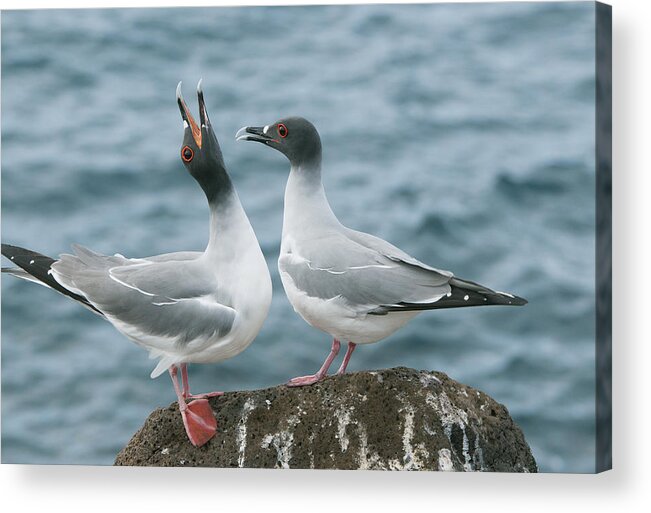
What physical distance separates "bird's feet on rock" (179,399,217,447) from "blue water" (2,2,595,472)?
18 centimetres

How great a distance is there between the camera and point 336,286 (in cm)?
516

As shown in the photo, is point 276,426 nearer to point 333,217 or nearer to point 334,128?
point 333,217

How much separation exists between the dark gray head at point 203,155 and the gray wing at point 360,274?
38 centimetres

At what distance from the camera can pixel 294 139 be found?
5375mm

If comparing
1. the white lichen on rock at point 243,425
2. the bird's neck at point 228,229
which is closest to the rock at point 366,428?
the white lichen on rock at point 243,425

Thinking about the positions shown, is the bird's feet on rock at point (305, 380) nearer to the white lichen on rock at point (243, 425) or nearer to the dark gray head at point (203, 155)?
the white lichen on rock at point (243, 425)

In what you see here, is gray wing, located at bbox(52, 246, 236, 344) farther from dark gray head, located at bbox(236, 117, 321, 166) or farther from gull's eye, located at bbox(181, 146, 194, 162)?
dark gray head, located at bbox(236, 117, 321, 166)

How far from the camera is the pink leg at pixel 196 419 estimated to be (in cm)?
532

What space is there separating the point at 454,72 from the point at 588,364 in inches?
51.4

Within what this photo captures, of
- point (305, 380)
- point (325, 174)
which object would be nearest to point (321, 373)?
point (305, 380)

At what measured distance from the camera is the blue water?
532cm

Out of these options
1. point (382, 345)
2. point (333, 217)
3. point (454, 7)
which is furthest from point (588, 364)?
point (454, 7)

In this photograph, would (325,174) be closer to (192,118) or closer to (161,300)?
(192,118)

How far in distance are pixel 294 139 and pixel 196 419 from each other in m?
1.19
